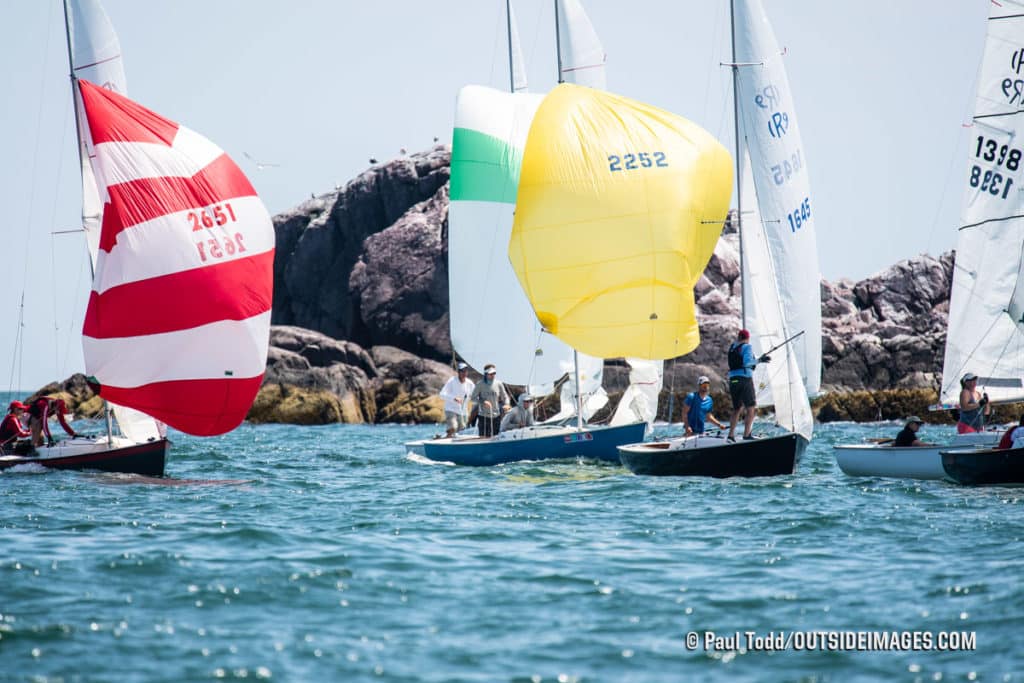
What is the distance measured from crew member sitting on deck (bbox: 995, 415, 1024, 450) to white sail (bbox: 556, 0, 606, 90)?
35.6ft

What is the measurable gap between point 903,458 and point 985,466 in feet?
5.82

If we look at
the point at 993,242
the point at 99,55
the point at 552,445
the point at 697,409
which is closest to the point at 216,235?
the point at 99,55

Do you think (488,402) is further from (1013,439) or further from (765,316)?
(1013,439)

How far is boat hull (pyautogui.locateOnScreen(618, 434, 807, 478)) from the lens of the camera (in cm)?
1617

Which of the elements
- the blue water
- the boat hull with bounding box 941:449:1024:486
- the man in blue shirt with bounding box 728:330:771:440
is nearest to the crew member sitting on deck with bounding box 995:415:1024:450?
the boat hull with bounding box 941:449:1024:486

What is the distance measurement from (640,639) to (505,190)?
1420 cm

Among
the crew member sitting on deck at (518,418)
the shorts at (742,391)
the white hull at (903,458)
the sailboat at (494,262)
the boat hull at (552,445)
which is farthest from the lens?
the sailboat at (494,262)

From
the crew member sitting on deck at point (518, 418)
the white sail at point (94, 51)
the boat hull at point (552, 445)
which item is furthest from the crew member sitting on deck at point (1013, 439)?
Result: the white sail at point (94, 51)

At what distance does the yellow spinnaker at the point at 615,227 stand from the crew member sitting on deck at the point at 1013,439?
14.4 ft

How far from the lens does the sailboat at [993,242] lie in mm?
17625

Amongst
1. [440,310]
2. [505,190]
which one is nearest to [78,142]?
[505,190]

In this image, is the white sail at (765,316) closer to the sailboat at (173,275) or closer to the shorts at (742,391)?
the shorts at (742,391)

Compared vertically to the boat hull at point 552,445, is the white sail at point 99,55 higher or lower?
higher

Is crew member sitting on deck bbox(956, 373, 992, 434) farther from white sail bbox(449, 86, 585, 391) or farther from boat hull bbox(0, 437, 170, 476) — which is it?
boat hull bbox(0, 437, 170, 476)
